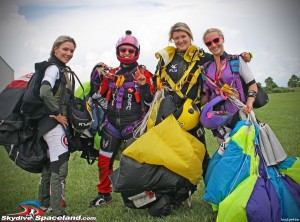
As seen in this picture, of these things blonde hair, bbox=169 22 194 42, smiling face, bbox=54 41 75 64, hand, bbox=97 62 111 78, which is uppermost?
blonde hair, bbox=169 22 194 42

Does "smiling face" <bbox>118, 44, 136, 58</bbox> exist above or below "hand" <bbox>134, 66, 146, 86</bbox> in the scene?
above

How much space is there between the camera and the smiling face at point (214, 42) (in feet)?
12.0

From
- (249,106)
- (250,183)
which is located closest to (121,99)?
(249,106)

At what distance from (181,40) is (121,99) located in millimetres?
1117

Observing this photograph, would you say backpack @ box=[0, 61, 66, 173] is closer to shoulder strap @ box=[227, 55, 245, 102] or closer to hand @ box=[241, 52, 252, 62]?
shoulder strap @ box=[227, 55, 245, 102]

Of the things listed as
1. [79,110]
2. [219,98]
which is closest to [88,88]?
[79,110]

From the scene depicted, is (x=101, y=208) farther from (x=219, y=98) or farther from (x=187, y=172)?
(x=219, y=98)

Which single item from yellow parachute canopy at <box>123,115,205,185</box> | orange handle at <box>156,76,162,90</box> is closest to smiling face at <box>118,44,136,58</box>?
orange handle at <box>156,76,162,90</box>

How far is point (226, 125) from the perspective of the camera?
3611mm

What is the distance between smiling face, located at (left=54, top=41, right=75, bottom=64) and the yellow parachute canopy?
149 centimetres

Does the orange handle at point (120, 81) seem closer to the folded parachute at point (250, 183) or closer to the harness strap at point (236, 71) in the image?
the harness strap at point (236, 71)

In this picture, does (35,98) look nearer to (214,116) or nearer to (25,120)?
(25,120)

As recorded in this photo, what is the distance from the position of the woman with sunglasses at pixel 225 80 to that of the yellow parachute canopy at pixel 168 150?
0.52m

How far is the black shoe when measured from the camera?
426 centimetres
